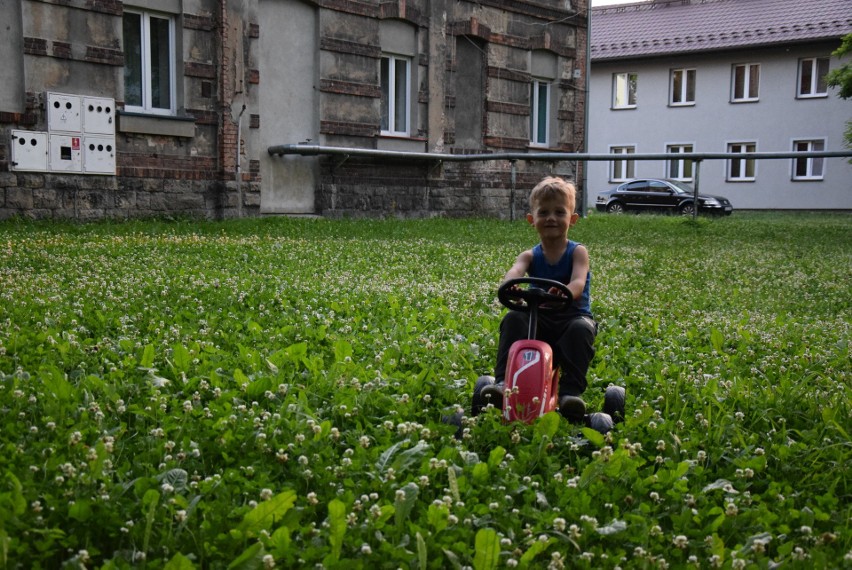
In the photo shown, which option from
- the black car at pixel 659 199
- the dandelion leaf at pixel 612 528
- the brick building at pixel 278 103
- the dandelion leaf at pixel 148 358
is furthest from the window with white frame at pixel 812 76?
the dandelion leaf at pixel 612 528

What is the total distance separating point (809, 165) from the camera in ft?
142

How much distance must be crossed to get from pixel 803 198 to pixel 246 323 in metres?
41.2

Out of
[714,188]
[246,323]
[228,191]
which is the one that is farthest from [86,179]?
[714,188]

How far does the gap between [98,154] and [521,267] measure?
1309 cm

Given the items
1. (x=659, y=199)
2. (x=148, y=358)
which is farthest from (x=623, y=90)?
(x=148, y=358)

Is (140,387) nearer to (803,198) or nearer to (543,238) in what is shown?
(543,238)

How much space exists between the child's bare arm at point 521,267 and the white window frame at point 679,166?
141ft

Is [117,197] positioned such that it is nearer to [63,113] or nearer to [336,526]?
[63,113]

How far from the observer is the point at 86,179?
53.4 ft

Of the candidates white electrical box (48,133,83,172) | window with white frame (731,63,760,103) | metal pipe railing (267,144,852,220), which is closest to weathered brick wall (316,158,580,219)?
metal pipe railing (267,144,852,220)

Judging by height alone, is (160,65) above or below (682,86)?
below

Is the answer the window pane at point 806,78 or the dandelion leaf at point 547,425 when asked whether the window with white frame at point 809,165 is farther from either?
the dandelion leaf at point 547,425

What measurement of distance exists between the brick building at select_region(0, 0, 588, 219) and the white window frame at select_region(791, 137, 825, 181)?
2037cm

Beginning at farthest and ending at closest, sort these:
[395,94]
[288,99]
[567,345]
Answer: [395,94] → [288,99] → [567,345]
